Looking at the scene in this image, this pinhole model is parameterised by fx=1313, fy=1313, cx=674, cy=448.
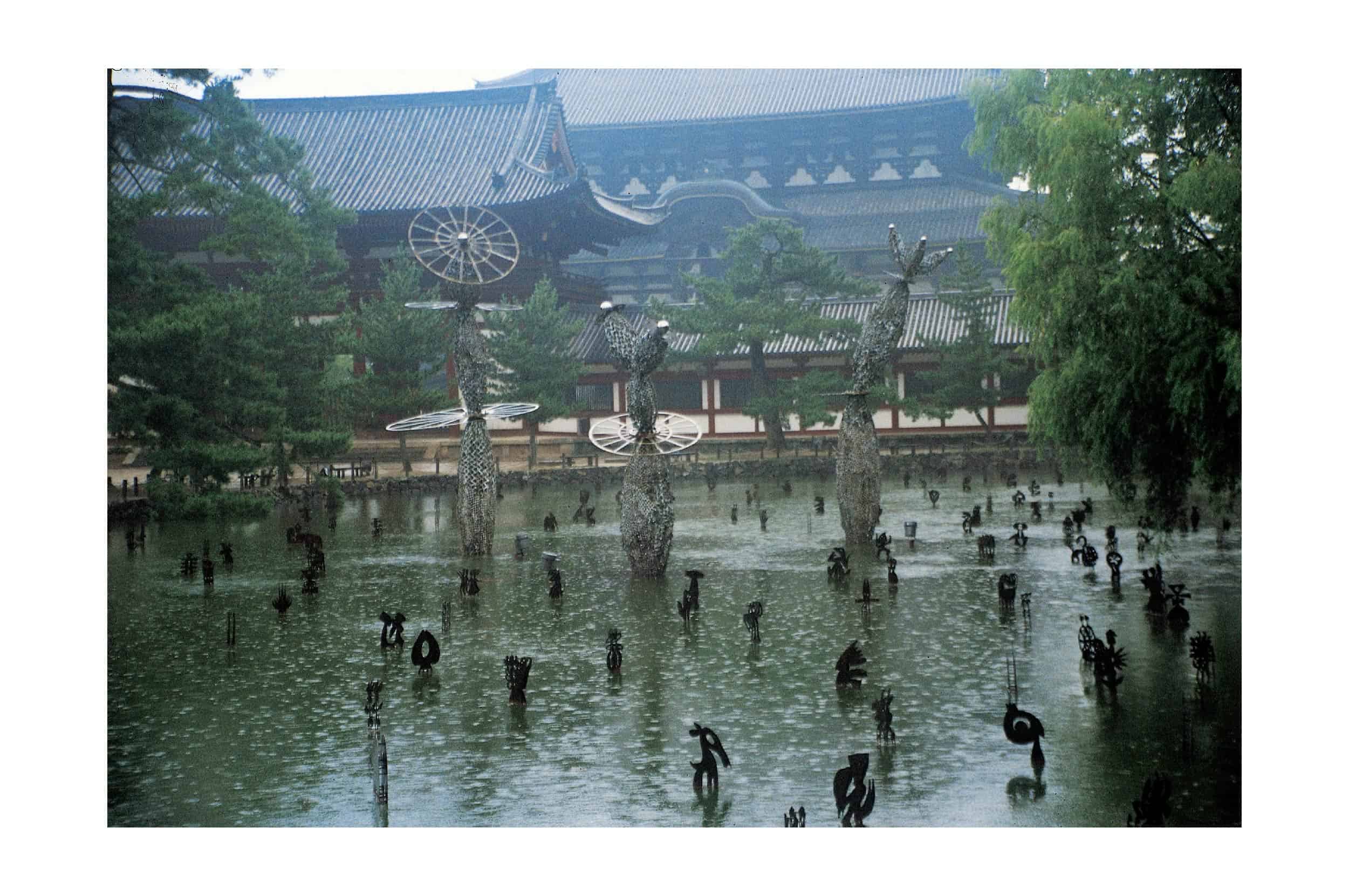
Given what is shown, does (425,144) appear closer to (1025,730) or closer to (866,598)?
(866,598)

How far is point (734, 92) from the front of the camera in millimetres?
34500

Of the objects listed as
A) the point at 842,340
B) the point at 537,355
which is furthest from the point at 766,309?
the point at 537,355

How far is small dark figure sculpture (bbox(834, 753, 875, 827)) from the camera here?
20.5 feet

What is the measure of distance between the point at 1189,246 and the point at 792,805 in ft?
15.1

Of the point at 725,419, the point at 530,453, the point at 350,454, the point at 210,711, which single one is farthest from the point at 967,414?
the point at 210,711

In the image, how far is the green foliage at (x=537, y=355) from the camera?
22547 mm

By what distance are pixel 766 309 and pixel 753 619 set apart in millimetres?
14535

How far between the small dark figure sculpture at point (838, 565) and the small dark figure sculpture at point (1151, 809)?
5957 millimetres

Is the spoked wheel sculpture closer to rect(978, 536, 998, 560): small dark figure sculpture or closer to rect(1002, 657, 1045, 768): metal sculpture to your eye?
rect(978, 536, 998, 560): small dark figure sculpture

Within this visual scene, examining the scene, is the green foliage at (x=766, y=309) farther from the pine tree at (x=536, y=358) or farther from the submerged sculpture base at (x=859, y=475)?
the submerged sculpture base at (x=859, y=475)

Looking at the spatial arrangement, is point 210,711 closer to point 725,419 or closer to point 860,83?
point 725,419

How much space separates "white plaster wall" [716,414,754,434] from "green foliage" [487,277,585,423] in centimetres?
284

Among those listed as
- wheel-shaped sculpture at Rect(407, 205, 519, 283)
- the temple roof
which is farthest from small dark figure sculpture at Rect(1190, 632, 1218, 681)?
the temple roof

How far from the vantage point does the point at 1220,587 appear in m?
11.1
